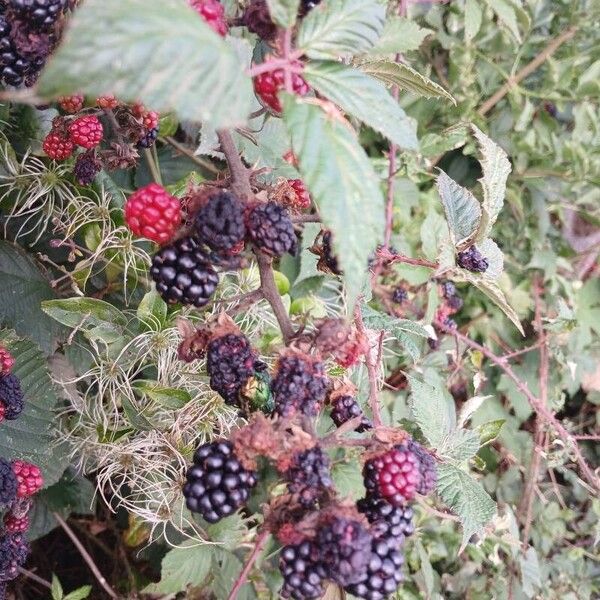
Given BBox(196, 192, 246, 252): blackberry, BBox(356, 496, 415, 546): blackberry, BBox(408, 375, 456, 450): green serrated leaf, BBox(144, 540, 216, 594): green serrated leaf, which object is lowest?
BBox(144, 540, 216, 594): green serrated leaf

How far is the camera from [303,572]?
0.62 m

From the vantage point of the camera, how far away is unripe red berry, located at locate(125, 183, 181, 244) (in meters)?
0.68

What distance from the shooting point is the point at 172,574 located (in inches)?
41.8

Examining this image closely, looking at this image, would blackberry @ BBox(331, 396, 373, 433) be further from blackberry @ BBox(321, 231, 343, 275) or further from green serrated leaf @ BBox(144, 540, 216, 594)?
green serrated leaf @ BBox(144, 540, 216, 594)

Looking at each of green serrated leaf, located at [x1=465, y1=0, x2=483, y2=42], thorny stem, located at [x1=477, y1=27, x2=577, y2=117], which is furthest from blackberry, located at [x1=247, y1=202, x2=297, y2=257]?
thorny stem, located at [x1=477, y1=27, x2=577, y2=117]

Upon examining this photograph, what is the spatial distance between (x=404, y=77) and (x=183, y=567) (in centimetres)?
82

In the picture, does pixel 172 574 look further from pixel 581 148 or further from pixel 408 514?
pixel 581 148

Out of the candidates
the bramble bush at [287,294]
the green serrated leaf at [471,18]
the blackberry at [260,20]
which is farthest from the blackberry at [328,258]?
the green serrated leaf at [471,18]

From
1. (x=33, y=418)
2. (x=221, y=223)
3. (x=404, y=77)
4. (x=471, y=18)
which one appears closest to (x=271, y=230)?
(x=221, y=223)

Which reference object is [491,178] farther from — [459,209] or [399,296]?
[399,296]

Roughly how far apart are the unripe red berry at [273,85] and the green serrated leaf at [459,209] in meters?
0.44

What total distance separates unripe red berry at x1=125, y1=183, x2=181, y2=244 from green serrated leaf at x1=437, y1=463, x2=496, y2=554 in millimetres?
538

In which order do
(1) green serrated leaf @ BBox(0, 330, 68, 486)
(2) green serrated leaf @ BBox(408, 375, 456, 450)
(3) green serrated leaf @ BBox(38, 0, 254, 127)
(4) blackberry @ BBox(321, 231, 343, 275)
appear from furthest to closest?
(1) green serrated leaf @ BBox(0, 330, 68, 486) → (2) green serrated leaf @ BBox(408, 375, 456, 450) → (4) blackberry @ BBox(321, 231, 343, 275) → (3) green serrated leaf @ BBox(38, 0, 254, 127)

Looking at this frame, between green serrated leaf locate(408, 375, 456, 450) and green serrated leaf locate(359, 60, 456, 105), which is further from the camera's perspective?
green serrated leaf locate(408, 375, 456, 450)
